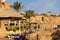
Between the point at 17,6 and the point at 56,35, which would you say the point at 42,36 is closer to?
the point at 56,35

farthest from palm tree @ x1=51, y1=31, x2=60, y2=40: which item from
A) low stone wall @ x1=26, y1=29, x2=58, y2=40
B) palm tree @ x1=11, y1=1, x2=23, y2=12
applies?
palm tree @ x1=11, y1=1, x2=23, y2=12

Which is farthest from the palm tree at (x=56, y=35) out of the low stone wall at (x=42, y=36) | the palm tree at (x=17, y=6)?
the palm tree at (x=17, y=6)

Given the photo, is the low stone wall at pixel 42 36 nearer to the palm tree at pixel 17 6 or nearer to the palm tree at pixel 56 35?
the palm tree at pixel 56 35

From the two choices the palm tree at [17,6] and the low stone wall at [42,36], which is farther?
the palm tree at [17,6]

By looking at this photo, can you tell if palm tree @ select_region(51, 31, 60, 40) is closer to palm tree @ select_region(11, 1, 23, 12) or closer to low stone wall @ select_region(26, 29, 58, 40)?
low stone wall @ select_region(26, 29, 58, 40)

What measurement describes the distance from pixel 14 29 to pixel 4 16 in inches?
595

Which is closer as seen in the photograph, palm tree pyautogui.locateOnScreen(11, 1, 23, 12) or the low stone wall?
the low stone wall

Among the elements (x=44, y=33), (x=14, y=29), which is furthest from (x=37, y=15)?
(x=44, y=33)

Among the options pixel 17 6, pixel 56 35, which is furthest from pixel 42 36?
pixel 17 6

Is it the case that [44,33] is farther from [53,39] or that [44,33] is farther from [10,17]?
[10,17]

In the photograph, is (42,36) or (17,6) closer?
(42,36)

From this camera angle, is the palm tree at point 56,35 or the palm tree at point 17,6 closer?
the palm tree at point 56,35

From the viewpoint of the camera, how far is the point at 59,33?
1263cm

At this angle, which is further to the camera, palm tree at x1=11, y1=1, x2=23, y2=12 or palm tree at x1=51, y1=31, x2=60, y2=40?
palm tree at x1=11, y1=1, x2=23, y2=12
